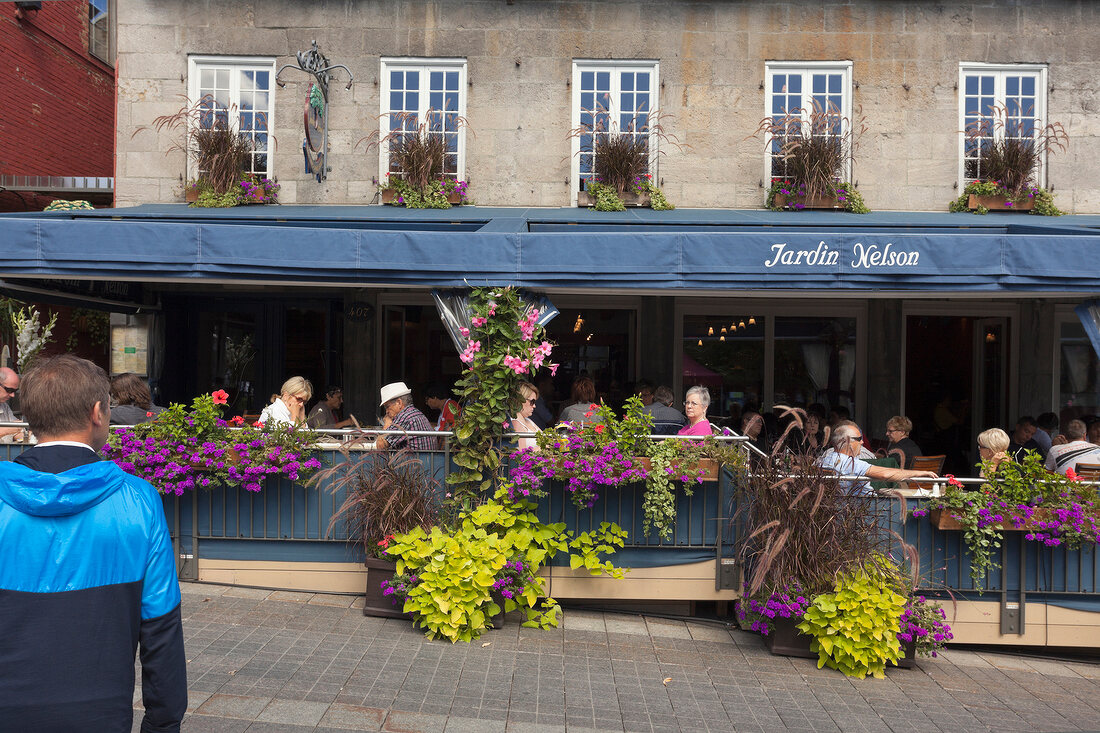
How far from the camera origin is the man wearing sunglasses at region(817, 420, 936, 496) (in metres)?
6.41

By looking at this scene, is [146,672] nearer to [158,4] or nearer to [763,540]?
[763,540]

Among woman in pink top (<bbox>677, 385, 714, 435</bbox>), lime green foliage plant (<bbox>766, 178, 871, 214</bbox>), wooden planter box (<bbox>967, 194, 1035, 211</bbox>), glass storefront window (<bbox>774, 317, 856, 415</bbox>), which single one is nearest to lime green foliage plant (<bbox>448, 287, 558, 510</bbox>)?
woman in pink top (<bbox>677, 385, 714, 435</bbox>)

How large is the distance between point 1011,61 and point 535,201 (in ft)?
21.4

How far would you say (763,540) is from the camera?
6.13 meters

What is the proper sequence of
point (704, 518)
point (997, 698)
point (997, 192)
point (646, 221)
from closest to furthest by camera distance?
point (997, 698) → point (704, 518) → point (646, 221) → point (997, 192)

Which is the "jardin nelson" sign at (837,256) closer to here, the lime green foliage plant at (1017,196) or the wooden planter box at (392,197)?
the lime green foliage plant at (1017,196)

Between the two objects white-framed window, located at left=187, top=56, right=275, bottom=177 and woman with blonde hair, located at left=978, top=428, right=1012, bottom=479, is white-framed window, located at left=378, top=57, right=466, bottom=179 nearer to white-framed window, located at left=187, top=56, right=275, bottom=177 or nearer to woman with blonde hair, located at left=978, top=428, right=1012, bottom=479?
white-framed window, located at left=187, top=56, right=275, bottom=177

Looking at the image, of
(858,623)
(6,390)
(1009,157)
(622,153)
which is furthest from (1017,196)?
(6,390)

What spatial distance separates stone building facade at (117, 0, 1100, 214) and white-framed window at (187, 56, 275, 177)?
12 centimetres

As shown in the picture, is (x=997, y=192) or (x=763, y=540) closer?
(x=763, y=540)

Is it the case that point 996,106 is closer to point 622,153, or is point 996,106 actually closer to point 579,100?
point 622,153

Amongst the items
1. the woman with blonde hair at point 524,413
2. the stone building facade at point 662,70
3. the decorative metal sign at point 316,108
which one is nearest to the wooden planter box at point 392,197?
the stone building facade at point 662,70

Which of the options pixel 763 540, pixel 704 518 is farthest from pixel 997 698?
pixel 704 518

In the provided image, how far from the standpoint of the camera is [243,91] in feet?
36.1
